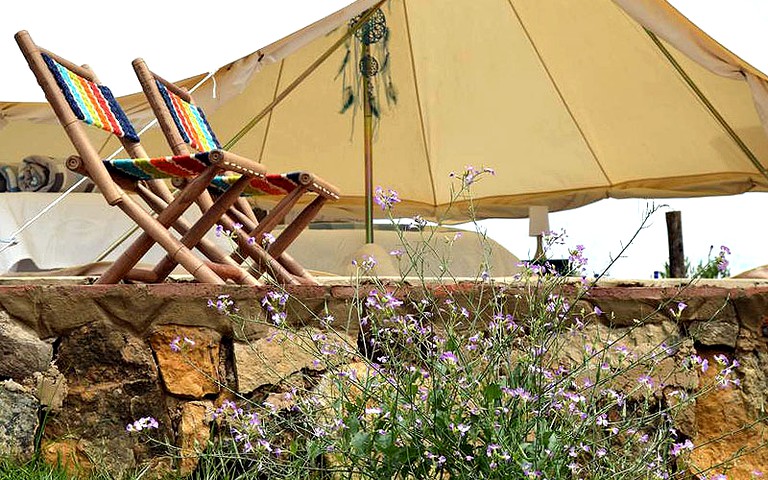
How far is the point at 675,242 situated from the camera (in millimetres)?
7570

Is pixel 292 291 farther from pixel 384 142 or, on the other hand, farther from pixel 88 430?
pixel 384 142

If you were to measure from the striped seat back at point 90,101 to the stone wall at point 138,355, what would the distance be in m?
0.75

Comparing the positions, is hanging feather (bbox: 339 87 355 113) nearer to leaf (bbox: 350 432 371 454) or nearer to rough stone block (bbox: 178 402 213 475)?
rough stone block (bbox: 178 402 213 475)

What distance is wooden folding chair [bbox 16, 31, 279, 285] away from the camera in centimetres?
297

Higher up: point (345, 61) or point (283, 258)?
point (345, 61)

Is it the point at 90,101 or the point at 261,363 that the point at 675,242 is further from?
the point at 261,363

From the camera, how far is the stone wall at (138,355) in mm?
2615

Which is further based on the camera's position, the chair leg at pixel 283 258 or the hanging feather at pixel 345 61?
the hanging feather at pixel 345 61

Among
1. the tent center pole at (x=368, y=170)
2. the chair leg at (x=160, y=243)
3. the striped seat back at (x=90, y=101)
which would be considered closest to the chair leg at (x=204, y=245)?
the chair leg at (x=160, y=243)

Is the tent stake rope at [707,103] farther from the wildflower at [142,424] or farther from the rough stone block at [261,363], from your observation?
the wildflower at [142,424]

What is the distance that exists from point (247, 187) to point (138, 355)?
1017 millimetres

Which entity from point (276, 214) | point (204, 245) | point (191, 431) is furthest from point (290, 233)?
point (191, 431)

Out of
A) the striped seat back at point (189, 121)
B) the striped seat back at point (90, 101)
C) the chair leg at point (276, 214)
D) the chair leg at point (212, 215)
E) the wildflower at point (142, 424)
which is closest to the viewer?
the wildflower at point (142, 424)

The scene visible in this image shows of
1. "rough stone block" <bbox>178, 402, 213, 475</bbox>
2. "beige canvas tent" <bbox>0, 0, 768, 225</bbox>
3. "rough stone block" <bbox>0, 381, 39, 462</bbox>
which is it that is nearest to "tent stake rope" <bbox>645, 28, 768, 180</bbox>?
"beige canvas tent" <bbox>0, 0, 768, 225</bbox>
